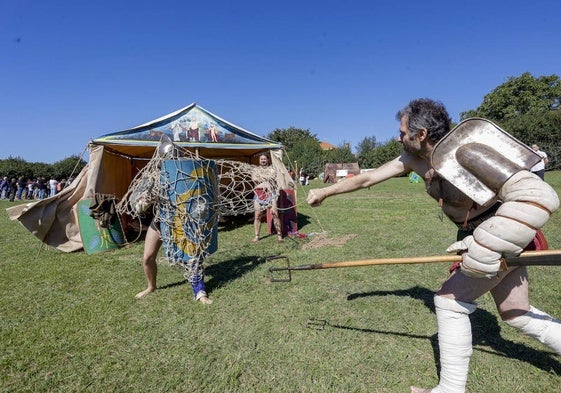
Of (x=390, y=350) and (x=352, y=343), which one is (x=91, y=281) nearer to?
(x=352, y=343)

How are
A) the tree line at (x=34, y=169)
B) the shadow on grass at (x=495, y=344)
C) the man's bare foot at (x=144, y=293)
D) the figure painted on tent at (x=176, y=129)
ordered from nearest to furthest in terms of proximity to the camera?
the shadow on grass at (x=495, y=344) < the man's bare foot at (x=144, y=293) < the figure painted on tent at (x=176, y=129) < the tree line at (x=34, y=169)

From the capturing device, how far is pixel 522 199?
1.58m

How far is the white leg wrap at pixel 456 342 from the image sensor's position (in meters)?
2.05

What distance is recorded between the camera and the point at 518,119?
114ft

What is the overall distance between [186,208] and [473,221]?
2833 millimetres

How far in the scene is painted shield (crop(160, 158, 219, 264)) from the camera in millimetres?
3814

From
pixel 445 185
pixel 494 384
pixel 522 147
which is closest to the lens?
pixel 522 147

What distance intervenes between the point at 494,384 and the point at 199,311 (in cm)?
275

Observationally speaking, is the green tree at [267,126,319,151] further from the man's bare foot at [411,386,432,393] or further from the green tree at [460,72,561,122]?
the man's bare foot at [411,386,432,393]

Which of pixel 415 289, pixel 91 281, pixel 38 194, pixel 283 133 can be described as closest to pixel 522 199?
pixel 415 289

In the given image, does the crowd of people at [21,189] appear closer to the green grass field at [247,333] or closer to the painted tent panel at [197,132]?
the painted tent panel at [197,132]

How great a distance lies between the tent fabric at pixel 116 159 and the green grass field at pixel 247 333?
4.39ft

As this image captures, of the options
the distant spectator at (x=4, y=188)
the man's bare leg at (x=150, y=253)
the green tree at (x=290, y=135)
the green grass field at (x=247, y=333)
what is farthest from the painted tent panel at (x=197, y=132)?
the green tree at (x=290, y=135)

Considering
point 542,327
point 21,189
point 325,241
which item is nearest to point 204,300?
point 542,327
